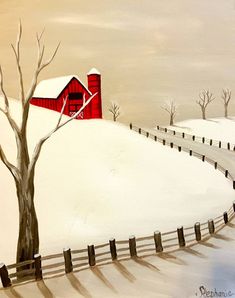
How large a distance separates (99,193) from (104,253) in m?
1.56

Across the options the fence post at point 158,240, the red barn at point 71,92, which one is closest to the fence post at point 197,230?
the fence post at point 158,240

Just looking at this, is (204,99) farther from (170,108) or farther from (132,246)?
(132,246)

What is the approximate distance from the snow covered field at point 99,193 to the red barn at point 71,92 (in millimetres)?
261

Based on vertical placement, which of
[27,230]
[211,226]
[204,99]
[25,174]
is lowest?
[211,226]

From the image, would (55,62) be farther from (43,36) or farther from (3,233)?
(3,233)

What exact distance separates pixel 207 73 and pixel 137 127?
4.64 feet

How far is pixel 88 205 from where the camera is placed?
5836 mm

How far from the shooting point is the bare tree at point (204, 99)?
6.29m

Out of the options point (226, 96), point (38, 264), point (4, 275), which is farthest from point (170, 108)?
point (4, 275)

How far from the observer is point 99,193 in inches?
256

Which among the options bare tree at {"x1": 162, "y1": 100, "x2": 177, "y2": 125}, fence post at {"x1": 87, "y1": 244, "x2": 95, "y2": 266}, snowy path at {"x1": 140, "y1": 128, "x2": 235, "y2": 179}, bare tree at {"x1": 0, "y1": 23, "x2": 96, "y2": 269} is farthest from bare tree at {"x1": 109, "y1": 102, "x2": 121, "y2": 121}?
snowy path at {"x1": 140, "y1": 128, "x2": 235, "y2": 179}

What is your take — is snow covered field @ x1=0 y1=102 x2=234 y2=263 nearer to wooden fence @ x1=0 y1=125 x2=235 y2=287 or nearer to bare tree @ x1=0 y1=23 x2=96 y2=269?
wooden fence @ x1=0 y1=125 x2=235 y2=287

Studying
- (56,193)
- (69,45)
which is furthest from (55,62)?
(56,193)
